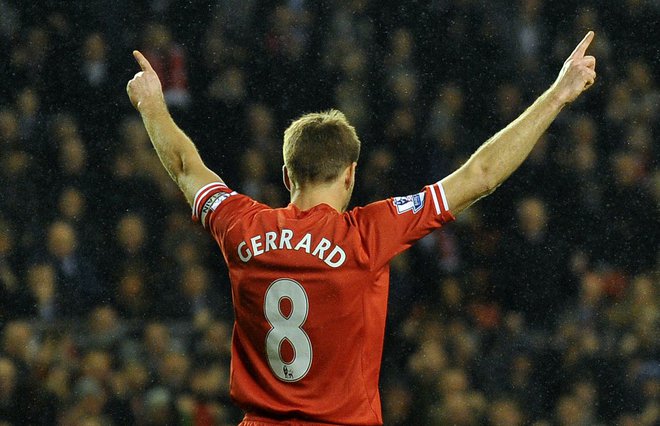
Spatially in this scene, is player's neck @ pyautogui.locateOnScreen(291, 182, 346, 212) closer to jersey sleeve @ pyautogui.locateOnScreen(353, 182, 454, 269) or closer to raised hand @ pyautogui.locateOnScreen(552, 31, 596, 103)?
jersey sleeve @ pyautogui.locateOnScreen(353, 182, 454, 269)

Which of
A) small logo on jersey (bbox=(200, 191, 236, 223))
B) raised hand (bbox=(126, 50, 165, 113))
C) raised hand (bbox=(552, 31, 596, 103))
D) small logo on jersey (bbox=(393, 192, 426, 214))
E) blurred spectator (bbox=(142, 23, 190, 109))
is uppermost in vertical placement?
blurred spectator (bbox=(142, 23, 190, 109))

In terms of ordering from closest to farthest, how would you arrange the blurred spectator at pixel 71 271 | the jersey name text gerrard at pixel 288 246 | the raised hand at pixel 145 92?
1. the jersey name text gerrard at pixel 288 246
2. the raised hand at pixel 145 92
3. the blurred spectator at pixel 71 271

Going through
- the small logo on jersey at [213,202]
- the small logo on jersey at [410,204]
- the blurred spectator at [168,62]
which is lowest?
the small logo on jersey at [410,204]

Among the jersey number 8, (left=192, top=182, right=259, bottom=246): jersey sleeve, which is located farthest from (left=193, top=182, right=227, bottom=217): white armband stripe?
the jersey number 8

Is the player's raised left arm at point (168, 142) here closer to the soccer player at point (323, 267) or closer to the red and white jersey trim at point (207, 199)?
the red and white jersey trim at point (207, 199)

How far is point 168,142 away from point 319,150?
0.44 m

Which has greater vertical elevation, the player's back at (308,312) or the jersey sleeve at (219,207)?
the jersey sleeve at (219,207)

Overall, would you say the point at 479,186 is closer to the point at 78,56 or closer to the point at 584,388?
the point at 584,388

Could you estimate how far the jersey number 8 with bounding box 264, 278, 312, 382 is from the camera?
2.34 m

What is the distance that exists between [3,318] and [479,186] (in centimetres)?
364

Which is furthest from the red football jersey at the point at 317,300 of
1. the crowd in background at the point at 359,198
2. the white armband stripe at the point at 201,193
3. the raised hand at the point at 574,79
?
the crowd in background at the point at 359,198

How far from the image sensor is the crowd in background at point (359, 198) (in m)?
5.38

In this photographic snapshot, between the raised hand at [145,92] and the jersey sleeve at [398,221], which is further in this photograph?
the raised hand at [145,92]

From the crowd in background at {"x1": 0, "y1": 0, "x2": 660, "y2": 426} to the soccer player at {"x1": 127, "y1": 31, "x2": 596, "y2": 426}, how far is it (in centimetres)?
283
